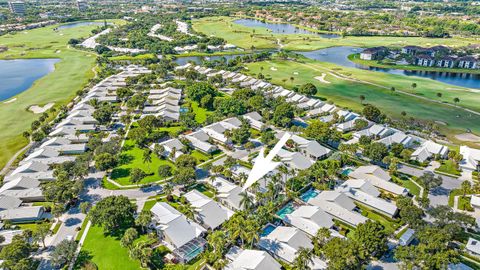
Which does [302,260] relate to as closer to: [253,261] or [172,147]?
[253,261]

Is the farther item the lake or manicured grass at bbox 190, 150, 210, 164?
the lake

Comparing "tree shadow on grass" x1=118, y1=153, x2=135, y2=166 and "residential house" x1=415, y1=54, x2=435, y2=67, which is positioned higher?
"residential house" x1=415, y1=54, x2=435, y2=67

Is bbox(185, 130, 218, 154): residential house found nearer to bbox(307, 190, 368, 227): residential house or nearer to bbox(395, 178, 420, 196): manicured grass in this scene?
bbox(307, 190, 368, 227): residential house

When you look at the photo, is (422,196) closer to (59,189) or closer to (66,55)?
(59,189)

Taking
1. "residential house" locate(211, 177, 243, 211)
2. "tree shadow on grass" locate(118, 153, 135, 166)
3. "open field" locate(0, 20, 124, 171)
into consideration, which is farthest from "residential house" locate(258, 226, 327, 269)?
"open field" locate(0, 20, 124, 171)

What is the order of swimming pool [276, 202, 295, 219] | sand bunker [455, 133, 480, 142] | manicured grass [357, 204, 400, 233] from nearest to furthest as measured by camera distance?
manicured grass [357, 204, 400, 233] < swimming pool [276, 202, 295, 219] < sand bunker [455, 133, 480, 142]

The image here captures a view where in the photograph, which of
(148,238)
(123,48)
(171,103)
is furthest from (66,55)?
(148,238)

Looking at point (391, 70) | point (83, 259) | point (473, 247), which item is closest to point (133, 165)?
point (83, 259)

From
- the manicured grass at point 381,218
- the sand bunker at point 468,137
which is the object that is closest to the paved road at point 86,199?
the manicured grass at point 381,218
